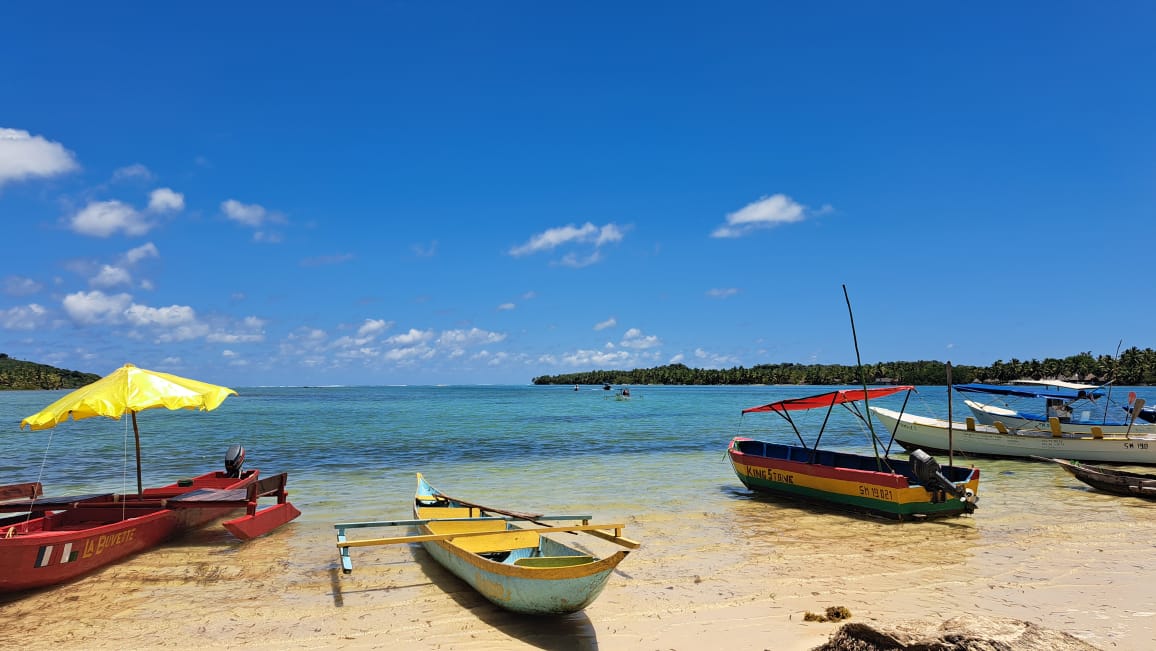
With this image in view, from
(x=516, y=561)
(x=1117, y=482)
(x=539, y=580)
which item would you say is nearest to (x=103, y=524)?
(x=516, y=561)

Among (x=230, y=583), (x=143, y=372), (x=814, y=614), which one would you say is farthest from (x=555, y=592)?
(x=143, y=372)

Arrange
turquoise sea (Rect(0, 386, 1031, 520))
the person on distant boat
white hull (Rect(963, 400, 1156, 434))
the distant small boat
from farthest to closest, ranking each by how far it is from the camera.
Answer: the person on distant boat
white hull (Rect(963, 400, 1156, 434))
turquoise sea (Rect(0, 386, 1031, 520))
the distant small boat

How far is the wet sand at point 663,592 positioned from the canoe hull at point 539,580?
32 centimetres

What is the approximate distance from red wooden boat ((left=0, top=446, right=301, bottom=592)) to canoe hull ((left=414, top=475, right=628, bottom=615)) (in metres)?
5.51

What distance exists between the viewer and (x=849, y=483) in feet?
46.0

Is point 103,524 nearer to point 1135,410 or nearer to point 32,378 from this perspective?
point 1135,410

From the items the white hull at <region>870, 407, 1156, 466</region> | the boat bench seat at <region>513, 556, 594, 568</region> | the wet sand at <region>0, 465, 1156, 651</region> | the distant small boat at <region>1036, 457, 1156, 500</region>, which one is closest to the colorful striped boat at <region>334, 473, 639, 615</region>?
the boat bench seat at <region>513, 556, 594, 568</region>

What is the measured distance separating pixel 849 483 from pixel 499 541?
857cm

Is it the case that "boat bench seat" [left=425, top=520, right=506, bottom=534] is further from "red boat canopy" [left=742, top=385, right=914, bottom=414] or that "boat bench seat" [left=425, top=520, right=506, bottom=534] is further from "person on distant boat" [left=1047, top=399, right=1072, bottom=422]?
"person on distant boat" [left=1047, top=399, right=1072, bottom=422]

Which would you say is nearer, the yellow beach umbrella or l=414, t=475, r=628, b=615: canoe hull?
l=414, t=475, r=628, b=615: canoe hull

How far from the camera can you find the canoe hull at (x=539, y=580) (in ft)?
22.1

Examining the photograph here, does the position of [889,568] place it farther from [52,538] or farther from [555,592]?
[52,538]

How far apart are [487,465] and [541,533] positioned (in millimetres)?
14994

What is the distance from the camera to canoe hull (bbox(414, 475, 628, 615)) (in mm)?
6746
